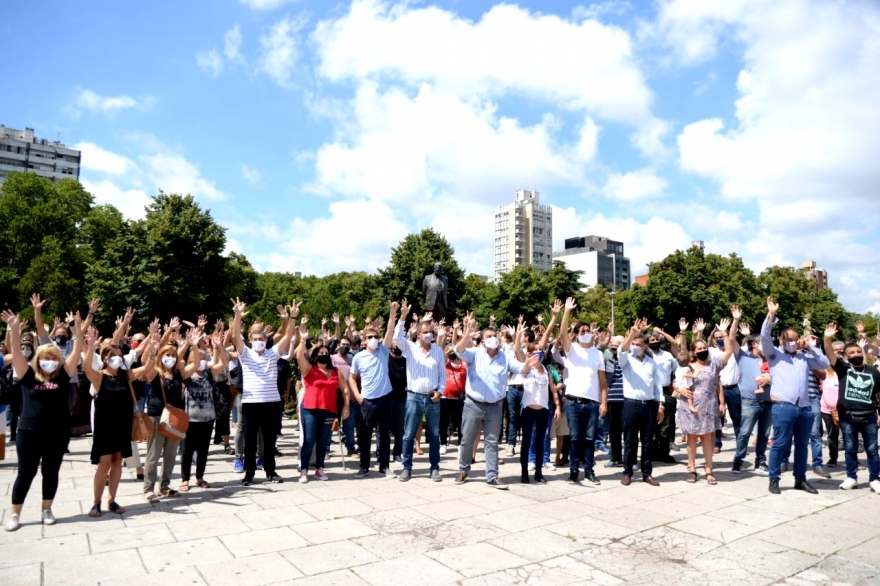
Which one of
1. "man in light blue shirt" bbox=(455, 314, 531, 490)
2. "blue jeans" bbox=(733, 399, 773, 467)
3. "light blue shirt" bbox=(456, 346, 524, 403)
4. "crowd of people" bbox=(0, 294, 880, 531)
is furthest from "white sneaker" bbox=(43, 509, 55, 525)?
"blue jeans" bbox=(733, 399, 773, 467)

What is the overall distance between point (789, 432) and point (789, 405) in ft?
1.17

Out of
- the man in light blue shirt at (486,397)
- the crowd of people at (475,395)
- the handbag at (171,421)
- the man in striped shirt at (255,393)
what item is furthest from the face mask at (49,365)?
the man in light blue shirt at (486,397)

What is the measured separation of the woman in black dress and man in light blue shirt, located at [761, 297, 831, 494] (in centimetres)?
754

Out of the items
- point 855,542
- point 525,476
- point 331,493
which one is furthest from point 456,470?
point 855,542

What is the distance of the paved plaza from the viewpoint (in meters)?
4.83

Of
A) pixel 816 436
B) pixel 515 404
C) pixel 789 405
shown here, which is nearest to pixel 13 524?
pixel 515 404

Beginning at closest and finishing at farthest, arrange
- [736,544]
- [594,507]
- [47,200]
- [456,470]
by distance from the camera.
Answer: [736,544]
[594,507]
[456,470]
[47,200]

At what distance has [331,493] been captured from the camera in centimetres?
748

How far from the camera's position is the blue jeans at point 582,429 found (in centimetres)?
805

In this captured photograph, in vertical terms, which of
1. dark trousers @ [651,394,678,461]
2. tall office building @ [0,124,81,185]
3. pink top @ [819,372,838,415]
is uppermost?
tall office building @ [0,124,81,185]

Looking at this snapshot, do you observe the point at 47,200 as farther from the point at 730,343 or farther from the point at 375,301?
the point at 730,343

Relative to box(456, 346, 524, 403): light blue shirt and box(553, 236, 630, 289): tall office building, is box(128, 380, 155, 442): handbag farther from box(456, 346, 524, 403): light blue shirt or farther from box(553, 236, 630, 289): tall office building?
box(553, 236, 630, 289): tall office building

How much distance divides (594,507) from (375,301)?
36.4 meters

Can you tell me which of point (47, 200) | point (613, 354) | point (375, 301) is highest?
point (47, 200)
